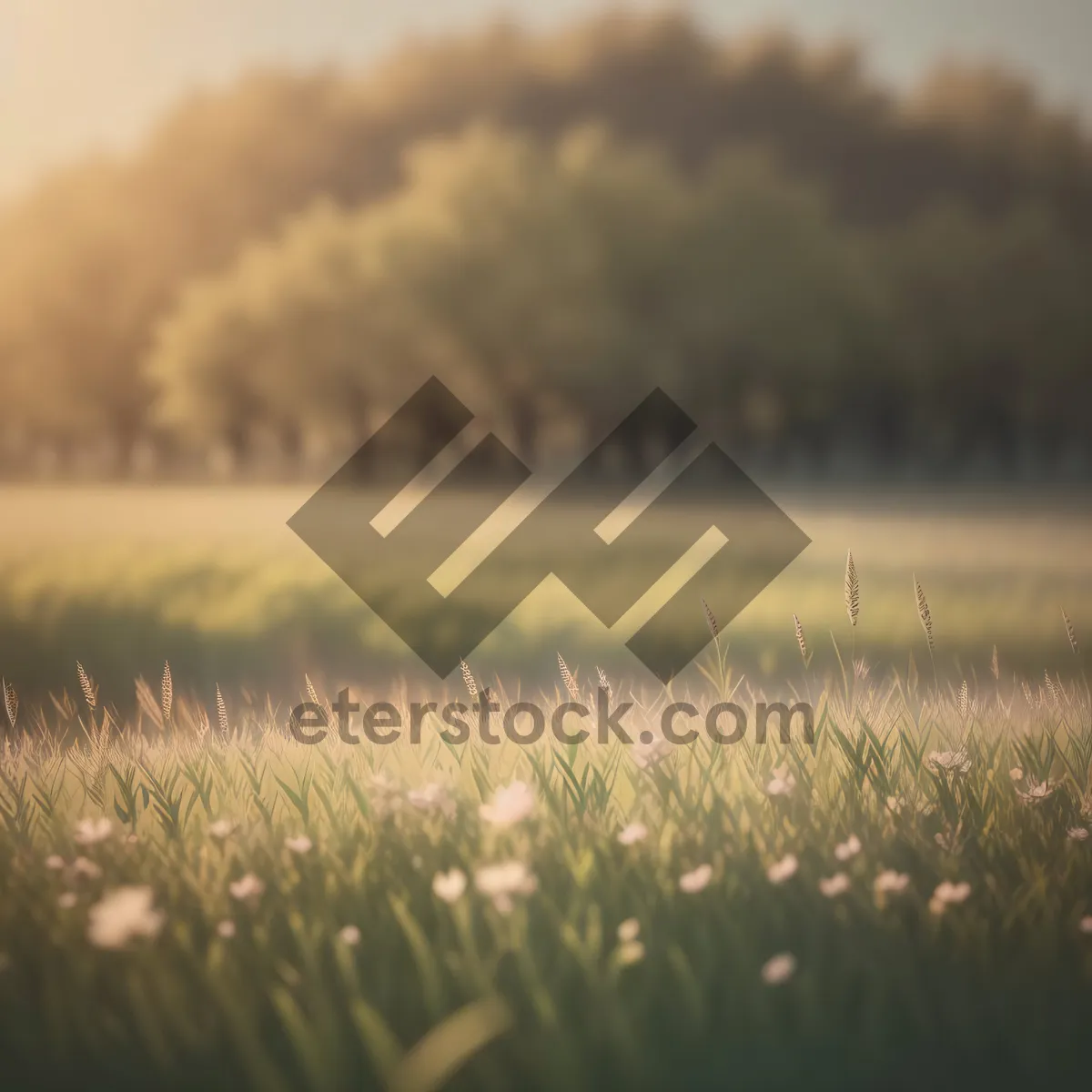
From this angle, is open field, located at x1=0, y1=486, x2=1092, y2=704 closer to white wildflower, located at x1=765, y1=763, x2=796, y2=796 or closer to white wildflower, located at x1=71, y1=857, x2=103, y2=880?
white wildflower, located at x1=765, y1=763, x2=796, y2=796

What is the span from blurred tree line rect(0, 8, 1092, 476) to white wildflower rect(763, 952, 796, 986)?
3054 mm

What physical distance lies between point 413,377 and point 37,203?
239cm

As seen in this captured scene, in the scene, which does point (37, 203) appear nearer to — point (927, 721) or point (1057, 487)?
point (927, 721)

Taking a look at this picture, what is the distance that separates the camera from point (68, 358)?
15.2 feet

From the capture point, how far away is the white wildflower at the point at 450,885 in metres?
1.99

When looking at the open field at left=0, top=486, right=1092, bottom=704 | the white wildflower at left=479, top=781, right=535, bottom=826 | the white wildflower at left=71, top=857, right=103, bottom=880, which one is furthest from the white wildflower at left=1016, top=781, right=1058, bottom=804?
the white wildflower at left=71, top=857, right=103, bottom=880

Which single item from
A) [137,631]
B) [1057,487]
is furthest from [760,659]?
[137,631]

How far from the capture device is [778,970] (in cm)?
197

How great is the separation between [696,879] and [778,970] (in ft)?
0.77

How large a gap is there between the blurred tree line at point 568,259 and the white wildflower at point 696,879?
2.90m

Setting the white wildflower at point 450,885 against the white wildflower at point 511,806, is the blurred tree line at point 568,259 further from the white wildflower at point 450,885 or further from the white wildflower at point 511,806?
the white wildflower at point 450,885

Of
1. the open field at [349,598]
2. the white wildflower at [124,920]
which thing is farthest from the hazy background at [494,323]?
the white wildflower at [124,920]

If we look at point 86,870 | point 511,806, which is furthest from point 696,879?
point 86,870

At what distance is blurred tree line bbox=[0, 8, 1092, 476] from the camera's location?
154 inches
